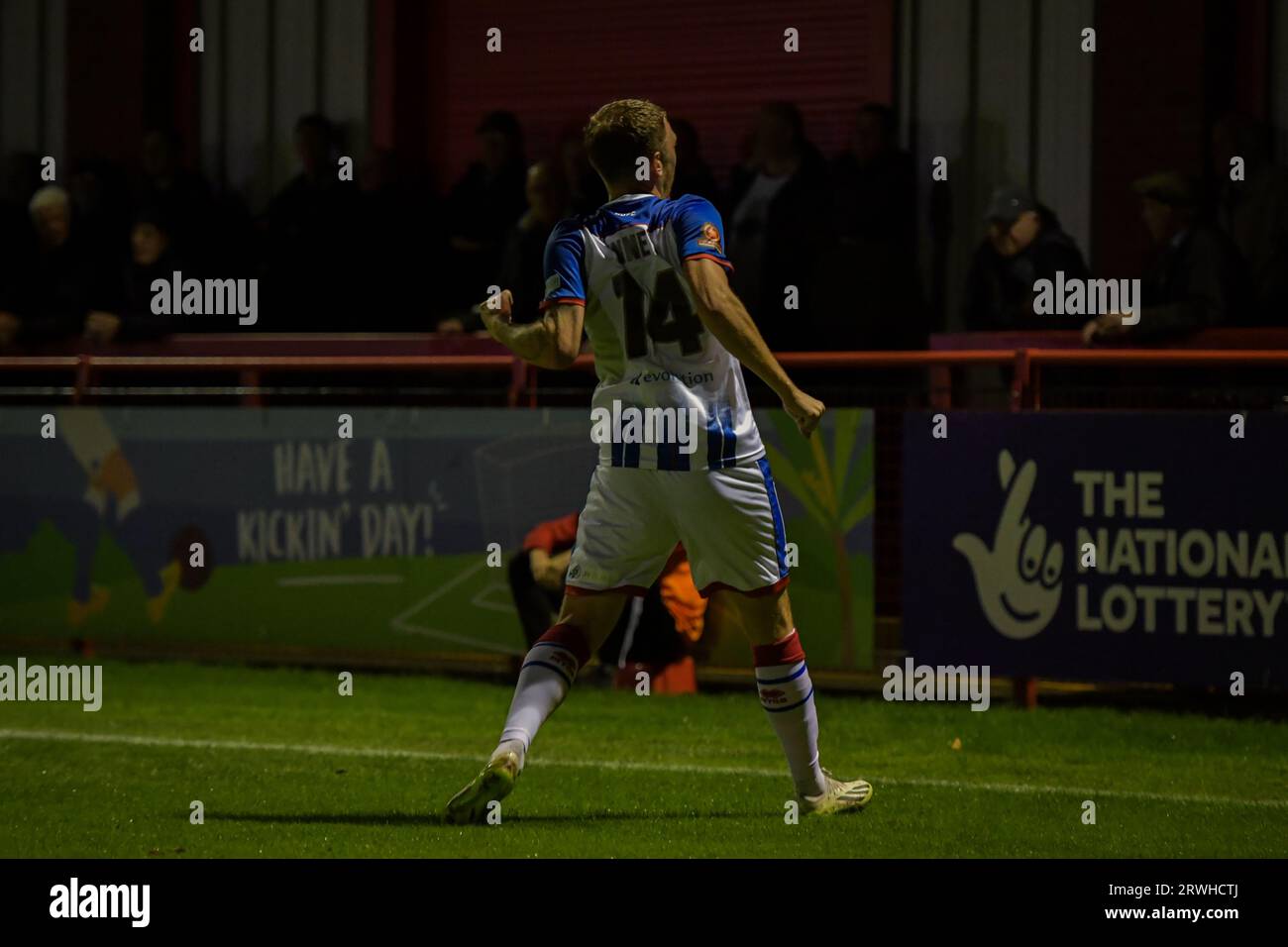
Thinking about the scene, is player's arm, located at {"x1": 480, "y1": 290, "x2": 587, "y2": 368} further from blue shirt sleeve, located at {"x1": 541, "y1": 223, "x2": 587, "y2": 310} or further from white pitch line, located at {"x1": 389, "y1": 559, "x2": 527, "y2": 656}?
white pitch line, located at {"x1": 389, "y1": 559, "x2": 527, "y2": 656}

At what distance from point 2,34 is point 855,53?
26.9ft

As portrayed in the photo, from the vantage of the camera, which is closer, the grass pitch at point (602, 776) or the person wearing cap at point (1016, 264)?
the grass pitch at point (602, 776)

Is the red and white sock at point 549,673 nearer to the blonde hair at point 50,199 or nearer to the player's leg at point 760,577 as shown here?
the player's leg at point 760,577

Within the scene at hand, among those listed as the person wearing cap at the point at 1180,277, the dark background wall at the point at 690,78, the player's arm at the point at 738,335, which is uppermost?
the dark background wall at the point at 690,78

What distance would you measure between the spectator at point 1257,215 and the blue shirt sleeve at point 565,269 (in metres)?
5.48

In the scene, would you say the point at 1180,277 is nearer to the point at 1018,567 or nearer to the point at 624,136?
the point at 1018,567

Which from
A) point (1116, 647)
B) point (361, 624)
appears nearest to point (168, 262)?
point (361, 624)

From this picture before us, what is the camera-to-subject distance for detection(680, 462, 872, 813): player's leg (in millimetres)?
6996

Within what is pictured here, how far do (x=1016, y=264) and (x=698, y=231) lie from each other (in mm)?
5922

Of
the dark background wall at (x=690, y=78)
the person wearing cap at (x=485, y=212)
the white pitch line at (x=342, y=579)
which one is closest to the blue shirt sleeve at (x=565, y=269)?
the white pitch line at (x=342, y=579)

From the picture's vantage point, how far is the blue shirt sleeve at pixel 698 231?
6895 mm

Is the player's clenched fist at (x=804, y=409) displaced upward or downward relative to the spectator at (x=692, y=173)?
downward

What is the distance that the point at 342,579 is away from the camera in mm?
12102

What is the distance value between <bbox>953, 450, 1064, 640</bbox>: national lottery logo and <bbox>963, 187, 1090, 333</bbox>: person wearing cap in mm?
1975
